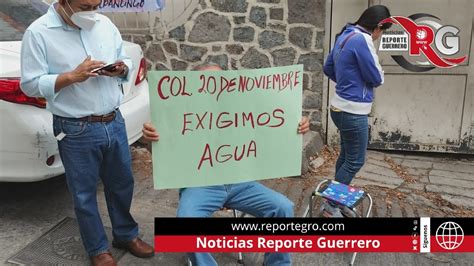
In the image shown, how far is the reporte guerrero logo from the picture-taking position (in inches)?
173

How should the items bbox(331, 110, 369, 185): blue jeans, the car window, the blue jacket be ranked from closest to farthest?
the blue jacket
bbox(331, 110, 369, 185): blue jeans
the car window

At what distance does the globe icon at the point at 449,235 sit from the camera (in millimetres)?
2787

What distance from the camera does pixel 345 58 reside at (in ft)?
10.4

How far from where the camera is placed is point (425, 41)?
4453 mm

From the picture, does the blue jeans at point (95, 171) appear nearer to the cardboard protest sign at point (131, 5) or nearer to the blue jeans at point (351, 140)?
the blue jeans at point (351, 140)

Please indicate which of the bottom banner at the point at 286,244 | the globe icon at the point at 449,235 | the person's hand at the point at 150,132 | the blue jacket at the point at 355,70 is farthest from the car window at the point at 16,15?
the globe icon at the point at 449,235

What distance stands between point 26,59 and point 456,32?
151 inches

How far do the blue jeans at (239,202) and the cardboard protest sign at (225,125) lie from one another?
4.8 inches

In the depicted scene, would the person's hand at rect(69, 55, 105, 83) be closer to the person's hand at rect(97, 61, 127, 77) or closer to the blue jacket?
the person's hand at rect(97, 61, 127, 77)

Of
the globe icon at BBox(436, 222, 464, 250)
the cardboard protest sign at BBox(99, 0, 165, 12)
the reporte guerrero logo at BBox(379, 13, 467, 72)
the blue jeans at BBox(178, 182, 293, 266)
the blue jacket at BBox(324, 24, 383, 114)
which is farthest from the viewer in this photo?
the cardboard protest sign at BBox(99, 0, 165, 12)

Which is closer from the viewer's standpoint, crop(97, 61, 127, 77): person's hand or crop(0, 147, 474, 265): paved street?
crop(97, 61, 127, 77): person's hand

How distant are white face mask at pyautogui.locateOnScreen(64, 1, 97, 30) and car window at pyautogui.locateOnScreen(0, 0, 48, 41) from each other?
4.24ft

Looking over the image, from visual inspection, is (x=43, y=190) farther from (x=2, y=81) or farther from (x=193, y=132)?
(x=193, y=132)

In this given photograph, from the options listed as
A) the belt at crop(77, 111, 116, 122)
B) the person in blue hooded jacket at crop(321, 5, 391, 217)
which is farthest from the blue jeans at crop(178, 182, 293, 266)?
the person in blue hooded jacket at crop(321, 5, 391, 217)
